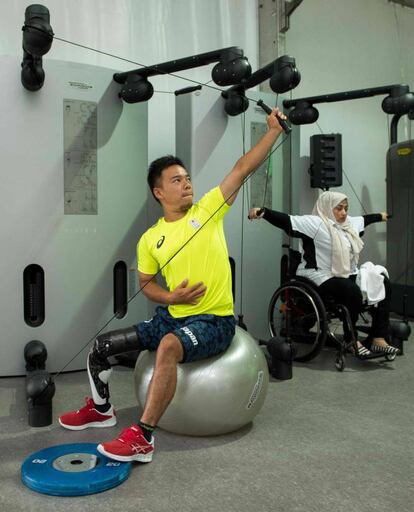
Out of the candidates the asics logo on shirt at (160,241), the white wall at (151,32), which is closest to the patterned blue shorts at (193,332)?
the asics logo on shirt at (160,241)

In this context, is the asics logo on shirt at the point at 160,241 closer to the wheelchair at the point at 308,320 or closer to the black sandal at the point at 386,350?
the wheelchair at the point at 308,320

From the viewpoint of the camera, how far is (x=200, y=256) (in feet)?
7.22

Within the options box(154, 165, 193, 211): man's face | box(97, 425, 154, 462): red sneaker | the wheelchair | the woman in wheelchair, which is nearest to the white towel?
the woman in wheelchair

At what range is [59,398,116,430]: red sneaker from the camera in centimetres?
226

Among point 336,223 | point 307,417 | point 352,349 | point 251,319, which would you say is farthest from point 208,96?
point 307,417

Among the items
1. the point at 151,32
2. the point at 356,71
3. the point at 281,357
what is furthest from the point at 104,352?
the point at 356,71

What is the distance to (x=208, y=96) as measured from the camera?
11.5 ft

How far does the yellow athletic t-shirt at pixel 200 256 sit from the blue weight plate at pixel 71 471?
62cm

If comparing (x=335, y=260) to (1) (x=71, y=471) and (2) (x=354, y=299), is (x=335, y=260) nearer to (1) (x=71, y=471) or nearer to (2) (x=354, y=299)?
(2) (x=354, y=299)

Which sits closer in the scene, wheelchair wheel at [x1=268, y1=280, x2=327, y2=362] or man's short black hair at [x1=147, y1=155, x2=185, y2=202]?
man's short black hair at [x1=147, y1=155, x2=185, y2=202]

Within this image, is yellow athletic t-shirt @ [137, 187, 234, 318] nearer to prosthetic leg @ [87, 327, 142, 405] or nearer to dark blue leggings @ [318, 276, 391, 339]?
prosthetic leg @ [87, 327, 142, 405]

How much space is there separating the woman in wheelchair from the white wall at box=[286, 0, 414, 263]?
1.40 meters

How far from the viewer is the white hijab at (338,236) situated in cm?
339

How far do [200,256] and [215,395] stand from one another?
531 millimetres
